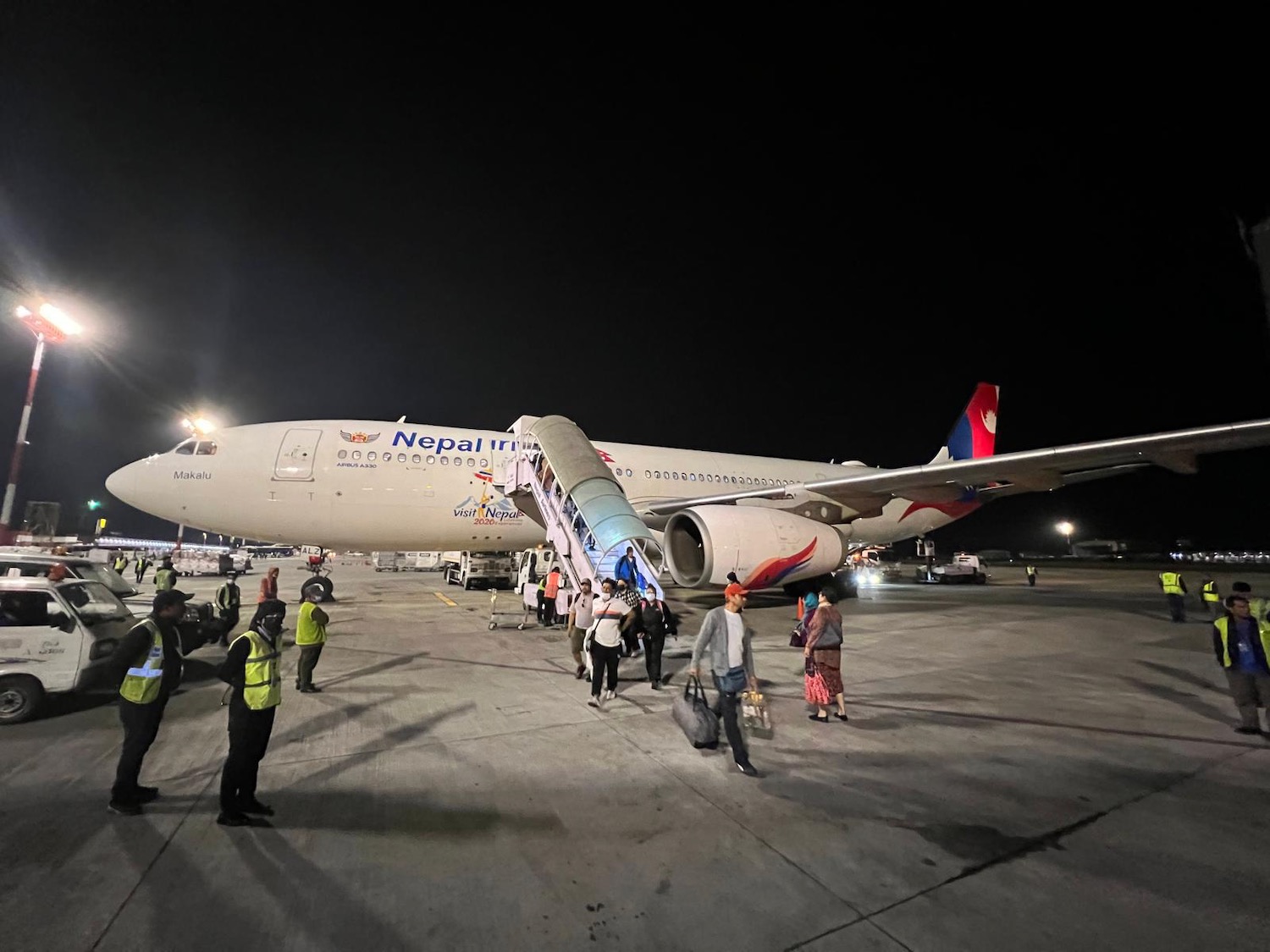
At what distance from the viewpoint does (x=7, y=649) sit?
15.8 feet

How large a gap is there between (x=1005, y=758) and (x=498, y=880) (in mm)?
3882

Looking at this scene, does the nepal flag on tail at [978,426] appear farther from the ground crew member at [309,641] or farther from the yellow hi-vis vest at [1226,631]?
the ground crew member at [309,641]

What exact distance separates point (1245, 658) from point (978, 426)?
16970mm

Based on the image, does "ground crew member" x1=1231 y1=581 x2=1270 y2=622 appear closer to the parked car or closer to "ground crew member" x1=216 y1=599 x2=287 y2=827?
"ground crew member" x1=216 y1=599 x2=287 y2=827

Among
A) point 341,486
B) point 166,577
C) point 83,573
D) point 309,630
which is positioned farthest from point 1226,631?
point 166,577

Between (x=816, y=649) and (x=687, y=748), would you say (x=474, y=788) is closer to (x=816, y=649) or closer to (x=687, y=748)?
(x=687, y=748)

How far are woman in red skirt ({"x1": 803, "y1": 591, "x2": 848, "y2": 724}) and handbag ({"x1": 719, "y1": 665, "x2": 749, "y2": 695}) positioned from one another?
4.39ft

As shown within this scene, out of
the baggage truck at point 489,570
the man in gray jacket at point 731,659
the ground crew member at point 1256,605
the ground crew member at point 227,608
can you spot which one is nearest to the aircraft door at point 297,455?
the ground crew member at point 227,608

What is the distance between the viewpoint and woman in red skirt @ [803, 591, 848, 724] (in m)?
5.09

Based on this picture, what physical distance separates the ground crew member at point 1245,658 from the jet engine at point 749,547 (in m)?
5.31

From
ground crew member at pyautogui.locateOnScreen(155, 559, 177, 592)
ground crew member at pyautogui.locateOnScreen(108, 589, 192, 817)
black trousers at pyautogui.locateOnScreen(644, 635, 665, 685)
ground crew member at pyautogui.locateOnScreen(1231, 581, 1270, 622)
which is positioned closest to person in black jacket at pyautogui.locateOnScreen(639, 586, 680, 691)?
black trousers at pyautogui.locateOnScreen(644, 635, 665, 685)

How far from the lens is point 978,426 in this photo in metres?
19.7

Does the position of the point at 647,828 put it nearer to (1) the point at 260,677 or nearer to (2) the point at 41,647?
(1) the point at 260,677

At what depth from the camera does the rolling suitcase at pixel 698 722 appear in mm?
4332
